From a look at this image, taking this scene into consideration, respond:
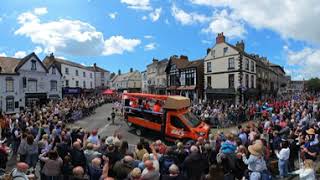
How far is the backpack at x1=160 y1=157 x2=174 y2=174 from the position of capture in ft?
25.9

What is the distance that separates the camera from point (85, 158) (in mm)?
8695

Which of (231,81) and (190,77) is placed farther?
(190,77)

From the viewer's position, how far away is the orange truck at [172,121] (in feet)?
54.6

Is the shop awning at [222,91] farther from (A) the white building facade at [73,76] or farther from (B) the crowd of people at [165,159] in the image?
(B) the crowd of people at [165,159]

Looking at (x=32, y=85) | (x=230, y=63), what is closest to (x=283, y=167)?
(x=230, y=63)

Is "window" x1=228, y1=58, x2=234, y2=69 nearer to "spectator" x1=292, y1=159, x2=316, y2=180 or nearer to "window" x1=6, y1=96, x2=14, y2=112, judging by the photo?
"window" x1=6, y1=96, x2=14, y2=112

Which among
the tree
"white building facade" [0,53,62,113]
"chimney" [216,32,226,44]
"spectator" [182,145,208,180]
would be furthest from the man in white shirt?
the tree

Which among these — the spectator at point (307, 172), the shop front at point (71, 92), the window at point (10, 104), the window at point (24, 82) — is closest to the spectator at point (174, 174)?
the spectator at point (307, 172)

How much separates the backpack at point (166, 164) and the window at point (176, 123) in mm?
8626

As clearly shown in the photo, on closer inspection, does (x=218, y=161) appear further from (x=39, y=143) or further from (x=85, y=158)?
(x=39, y=143)

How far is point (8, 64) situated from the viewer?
37281mm

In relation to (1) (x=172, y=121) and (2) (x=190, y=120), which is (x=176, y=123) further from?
(2) (x=190, y=120)

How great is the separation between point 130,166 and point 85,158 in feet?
6.38

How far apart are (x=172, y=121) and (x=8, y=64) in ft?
91.5
